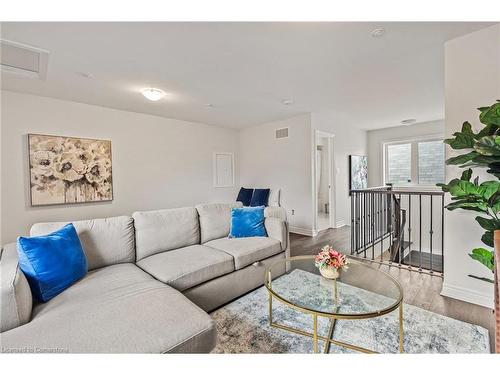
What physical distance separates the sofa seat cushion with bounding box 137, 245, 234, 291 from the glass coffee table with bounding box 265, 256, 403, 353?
0.48 metres

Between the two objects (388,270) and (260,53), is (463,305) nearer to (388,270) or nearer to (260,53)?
(388,270)

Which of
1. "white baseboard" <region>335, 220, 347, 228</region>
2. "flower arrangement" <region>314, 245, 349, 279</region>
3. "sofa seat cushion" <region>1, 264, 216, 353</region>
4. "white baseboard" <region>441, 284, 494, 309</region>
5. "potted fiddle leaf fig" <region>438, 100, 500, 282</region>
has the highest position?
"potted fiddle leaf fig" <region>438, 100, 500, 282</region>

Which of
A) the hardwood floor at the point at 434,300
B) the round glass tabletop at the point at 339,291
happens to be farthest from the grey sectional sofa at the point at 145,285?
the hardwood floor at the point at 434,300

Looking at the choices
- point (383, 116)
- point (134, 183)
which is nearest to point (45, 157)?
point (134, 183)

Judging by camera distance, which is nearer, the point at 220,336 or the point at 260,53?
the point at 220,336

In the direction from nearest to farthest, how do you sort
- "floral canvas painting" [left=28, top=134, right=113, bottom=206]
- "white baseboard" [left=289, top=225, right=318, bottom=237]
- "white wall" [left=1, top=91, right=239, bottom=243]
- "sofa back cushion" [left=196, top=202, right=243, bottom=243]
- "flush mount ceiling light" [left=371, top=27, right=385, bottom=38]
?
"flush mount ceiling light" [left=371, top=27, right=385, bottom=38] < "sofa back cushion" [left=196, top=202, right=243, bottom=243] < "white wall" [left=1, top=91, right=239, bottom=243] < "floral canvas painting" [left=28, top=134, right=113, bottom=206] < "white baseboard" [left=289, top=225, right=318, bottom=237]

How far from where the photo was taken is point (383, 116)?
4.78 m

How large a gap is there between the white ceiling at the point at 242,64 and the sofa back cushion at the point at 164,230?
1599mm

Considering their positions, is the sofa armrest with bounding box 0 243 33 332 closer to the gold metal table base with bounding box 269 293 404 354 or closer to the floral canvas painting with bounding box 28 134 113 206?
the gold metal table base with bounding box 269 293 404 354

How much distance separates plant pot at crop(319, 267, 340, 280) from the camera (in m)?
1.63

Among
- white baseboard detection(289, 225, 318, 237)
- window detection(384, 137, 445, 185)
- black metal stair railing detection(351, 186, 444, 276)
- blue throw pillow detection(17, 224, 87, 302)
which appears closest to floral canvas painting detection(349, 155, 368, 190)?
window detection(384, 137, 445, 185)

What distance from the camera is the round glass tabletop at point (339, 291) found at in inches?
52.4

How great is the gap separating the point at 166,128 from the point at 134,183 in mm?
1287
